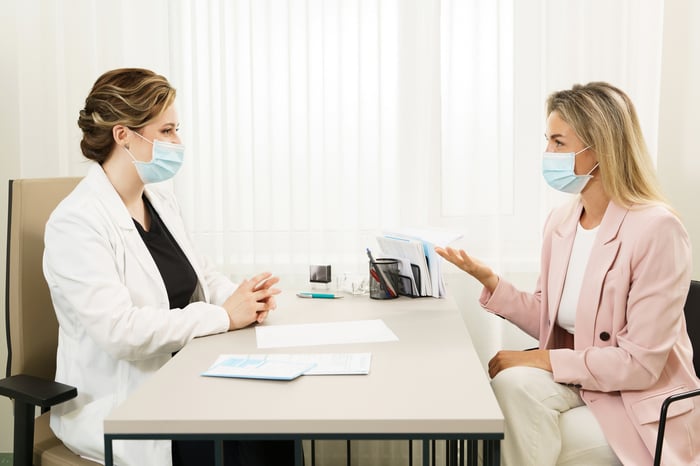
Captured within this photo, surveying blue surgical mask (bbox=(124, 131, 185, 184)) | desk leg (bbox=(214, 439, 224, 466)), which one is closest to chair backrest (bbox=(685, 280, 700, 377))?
desk leg (bbox=(214, 439, 224, 466))

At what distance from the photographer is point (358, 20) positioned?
2.71 m

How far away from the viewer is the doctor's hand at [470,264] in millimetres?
2133

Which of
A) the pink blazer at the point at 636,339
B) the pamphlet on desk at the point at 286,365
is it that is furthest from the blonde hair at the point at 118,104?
the pink blazer at the point at 636,339

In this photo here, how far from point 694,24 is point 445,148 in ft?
3.33

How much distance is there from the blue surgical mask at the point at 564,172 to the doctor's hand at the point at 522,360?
18.6 inches

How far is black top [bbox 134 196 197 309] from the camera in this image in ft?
6.76

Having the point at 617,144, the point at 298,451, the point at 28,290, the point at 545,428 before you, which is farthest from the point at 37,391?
the point at 617,144

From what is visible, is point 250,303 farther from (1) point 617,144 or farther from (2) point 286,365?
(1) point 617,144

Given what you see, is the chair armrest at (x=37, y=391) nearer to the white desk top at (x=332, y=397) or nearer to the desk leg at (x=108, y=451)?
the white desk top at (x=332, y=397)

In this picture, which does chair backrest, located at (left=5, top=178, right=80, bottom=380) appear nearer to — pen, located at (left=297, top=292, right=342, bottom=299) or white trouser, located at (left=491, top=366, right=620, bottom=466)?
pen, located at (left=297, top=292, right=342, bottom=299)

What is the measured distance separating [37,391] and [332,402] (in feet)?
2.55

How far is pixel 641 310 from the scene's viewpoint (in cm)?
172

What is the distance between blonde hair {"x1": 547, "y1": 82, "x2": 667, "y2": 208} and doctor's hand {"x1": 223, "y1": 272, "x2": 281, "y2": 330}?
0.95 metres

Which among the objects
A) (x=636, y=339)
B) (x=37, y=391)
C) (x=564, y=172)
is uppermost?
(x=564, y=172)
